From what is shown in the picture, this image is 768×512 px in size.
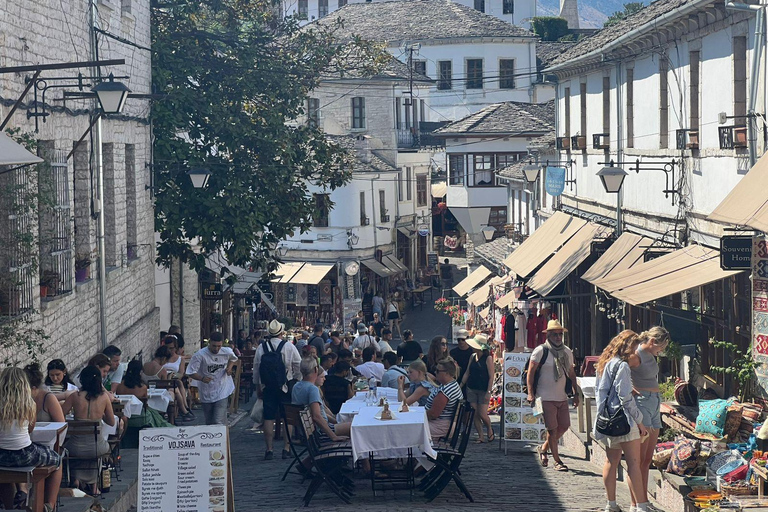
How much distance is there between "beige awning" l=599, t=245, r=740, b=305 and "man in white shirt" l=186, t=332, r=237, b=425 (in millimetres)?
4912

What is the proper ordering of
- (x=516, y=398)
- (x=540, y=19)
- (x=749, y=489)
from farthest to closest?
(x=540, y=19)
(x=516, y=398)
(x=749, y=489)

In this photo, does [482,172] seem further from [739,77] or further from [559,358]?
[559,358]

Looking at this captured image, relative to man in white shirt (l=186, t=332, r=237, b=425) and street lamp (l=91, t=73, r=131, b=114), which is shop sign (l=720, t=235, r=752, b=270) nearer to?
man in white shirt (l=186, t=332, r=237, b=425)

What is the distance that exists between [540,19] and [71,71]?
6663 cm

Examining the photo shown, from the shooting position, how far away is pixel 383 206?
5369cm

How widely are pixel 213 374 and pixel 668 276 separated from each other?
18.8 feet

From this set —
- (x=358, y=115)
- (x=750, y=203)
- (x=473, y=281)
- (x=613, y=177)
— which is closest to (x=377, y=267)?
(x=358, y=115)

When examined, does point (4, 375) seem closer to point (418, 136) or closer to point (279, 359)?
point (279, 359)

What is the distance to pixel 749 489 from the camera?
33.3 feet

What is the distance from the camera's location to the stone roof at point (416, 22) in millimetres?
69312

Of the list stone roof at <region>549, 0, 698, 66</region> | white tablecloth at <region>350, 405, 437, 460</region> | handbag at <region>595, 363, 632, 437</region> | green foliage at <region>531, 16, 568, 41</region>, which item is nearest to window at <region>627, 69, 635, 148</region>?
stone roof at <region>549, 0, 698, 66</region>

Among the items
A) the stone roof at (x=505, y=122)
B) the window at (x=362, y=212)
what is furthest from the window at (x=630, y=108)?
the stone roof at (x=505, y=122)

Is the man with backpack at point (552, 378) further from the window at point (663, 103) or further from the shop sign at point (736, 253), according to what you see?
the window at point (663, 103)

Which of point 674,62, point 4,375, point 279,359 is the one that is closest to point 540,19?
point 674,62
